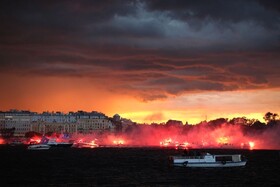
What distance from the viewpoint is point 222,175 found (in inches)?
4801

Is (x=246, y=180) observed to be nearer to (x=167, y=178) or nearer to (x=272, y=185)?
(x=272, y=185)

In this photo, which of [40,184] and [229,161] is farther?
[229,161]

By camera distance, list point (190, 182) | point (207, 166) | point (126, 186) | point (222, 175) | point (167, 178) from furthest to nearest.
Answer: point (207, 166) < point (222, 175) < point (167, 178) < point (190, 182) < point (126, 186)

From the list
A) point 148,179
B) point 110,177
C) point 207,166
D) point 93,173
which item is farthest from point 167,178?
point 207,166

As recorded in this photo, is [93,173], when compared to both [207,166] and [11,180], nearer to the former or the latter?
[11,180]

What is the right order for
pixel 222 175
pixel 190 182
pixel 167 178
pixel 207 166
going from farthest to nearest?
pixel 207 166 → pixel 222 175 → pixel 167 178 → pixel 190 182

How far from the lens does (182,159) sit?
5669 inches

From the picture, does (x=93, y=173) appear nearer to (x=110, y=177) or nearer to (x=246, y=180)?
(x=110, y=177)

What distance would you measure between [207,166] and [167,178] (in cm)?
3181

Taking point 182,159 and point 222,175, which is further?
point 182,159

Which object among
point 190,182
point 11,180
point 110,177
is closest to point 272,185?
point 190,182

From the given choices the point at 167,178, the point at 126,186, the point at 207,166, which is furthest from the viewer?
the point at 207,166

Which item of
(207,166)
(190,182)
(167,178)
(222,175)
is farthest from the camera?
(207,166)

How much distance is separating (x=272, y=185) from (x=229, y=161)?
133 feet
